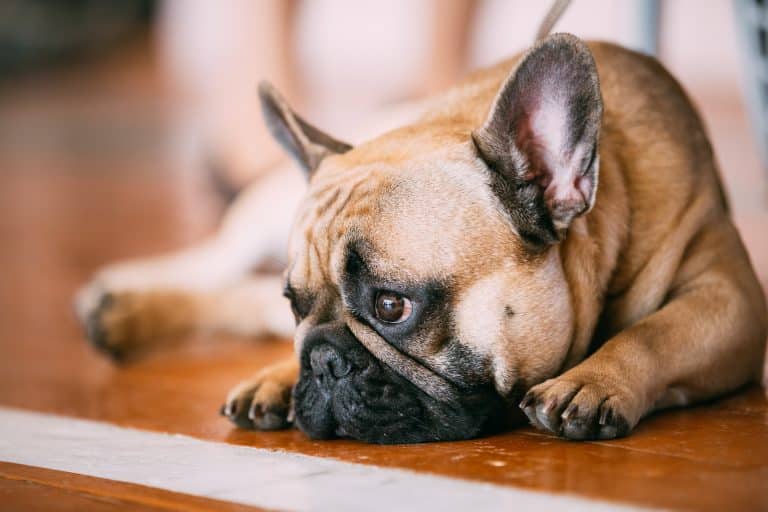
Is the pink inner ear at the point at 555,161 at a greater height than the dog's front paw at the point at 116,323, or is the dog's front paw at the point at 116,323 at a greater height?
the pink inner ear at the point at 555,161

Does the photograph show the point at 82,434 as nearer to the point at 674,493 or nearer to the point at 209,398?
the point at 209,398

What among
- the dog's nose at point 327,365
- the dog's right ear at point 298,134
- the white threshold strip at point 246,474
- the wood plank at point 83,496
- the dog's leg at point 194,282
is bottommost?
the wood plank at point 83,496

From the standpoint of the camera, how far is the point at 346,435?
143cm

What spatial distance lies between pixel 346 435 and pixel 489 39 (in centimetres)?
281

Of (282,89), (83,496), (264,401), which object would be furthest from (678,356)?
(282,89)

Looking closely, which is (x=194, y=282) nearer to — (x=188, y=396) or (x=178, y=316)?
(x=178, y=316)

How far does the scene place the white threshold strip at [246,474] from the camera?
3.64ft

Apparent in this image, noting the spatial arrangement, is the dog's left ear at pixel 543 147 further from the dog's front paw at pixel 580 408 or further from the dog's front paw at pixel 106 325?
the dog's front paw at pixel 106 325

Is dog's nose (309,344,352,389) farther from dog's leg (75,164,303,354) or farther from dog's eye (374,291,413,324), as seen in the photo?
dog's leg (75,164,303,354)

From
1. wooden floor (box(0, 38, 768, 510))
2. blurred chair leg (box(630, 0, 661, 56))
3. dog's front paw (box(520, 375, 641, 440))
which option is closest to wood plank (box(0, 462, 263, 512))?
wooden floor (box(0, 38, 768, 510))

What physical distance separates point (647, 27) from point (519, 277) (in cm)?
102

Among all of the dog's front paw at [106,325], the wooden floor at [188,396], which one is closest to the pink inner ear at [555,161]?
the wooden floor at [188,396]

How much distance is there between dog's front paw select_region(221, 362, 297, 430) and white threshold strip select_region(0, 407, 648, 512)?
92 millimetres

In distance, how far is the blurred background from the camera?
3.15 m
